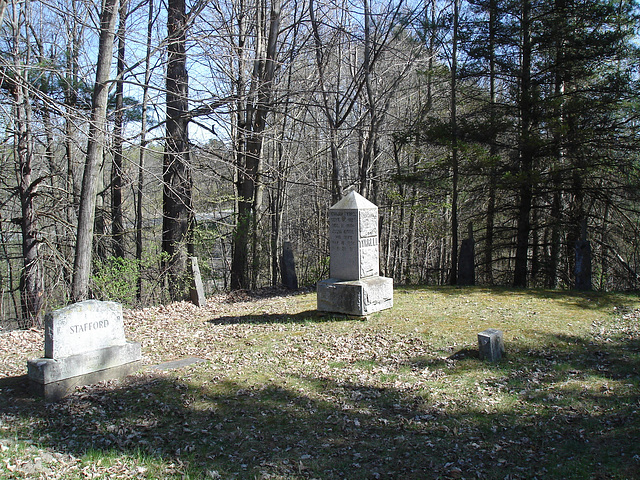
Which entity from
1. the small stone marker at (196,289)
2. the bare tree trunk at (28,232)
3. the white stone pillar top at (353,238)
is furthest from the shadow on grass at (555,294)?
the bare tree trunk at (28,232)

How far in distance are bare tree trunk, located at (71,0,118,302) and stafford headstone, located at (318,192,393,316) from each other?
4.77 metres

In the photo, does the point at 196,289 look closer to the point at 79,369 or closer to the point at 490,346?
the point at 79,369

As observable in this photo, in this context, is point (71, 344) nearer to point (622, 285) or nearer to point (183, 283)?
point (183, 283)

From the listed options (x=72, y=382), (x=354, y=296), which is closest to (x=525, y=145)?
(x=354, y=296)

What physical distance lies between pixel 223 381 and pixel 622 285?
14293mm

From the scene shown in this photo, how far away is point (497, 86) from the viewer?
18.0 meters

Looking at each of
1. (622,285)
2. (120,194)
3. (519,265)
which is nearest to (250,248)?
(120,194)

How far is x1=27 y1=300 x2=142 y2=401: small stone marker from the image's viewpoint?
5898 millimetres

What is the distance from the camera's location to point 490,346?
6988mm

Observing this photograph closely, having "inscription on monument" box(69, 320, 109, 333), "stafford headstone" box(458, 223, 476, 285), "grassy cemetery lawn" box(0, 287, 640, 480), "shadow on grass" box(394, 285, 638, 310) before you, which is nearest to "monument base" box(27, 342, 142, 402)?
"grassy cemetery lawn" box(0, 287, 640, 480)

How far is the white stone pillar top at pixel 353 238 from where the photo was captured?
30.8 ft

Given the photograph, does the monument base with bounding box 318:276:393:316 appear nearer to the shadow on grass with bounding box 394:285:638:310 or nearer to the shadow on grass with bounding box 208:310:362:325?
the shadow on grass with bounding box 208:310:362:325

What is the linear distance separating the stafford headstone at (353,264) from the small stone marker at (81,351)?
386 cm

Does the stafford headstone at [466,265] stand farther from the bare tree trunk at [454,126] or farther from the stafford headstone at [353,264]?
the stafford headstone at [353,264]
